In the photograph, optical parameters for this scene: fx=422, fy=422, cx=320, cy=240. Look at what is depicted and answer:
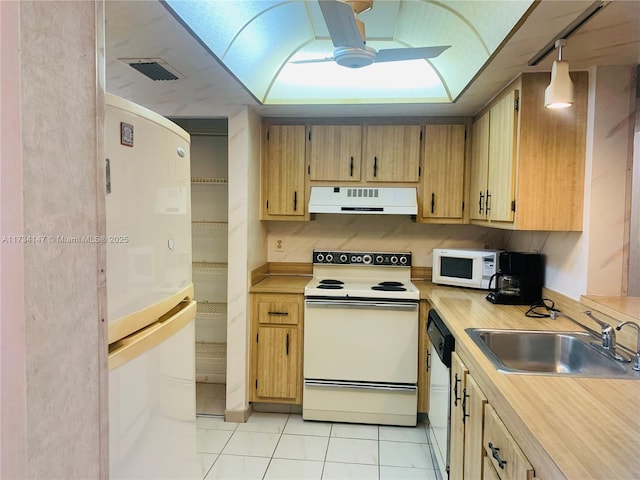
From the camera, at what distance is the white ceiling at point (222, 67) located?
160 cm

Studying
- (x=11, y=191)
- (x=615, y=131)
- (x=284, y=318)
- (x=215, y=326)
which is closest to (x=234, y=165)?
(x=284, y=318)

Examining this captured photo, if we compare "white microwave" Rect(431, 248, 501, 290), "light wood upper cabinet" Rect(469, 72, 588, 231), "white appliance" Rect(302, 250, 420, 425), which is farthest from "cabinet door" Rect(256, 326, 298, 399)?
"light wood upper cabinet" Rect(469, 72, 588, 231)

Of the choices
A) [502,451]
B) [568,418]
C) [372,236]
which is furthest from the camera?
[372,236]

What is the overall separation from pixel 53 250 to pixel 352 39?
1.47 meters

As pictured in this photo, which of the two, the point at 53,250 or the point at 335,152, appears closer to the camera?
the point at 53,250

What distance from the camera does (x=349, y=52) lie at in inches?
70.9

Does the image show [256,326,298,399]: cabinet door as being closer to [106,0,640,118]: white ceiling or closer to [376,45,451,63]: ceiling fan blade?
[106,0,640,118]: white ceiling

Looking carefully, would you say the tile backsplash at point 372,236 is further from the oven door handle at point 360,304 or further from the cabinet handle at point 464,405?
the cabinet handle at point 464,405

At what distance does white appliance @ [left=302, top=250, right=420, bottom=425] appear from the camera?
293 centimetres

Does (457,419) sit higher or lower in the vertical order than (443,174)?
lower

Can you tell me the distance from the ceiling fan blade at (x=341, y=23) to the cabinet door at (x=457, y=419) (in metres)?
1.47

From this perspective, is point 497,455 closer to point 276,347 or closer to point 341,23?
point 341,23

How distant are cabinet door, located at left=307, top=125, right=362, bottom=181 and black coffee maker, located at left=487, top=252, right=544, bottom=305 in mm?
1330

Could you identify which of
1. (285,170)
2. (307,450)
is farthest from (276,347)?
(285,170)
